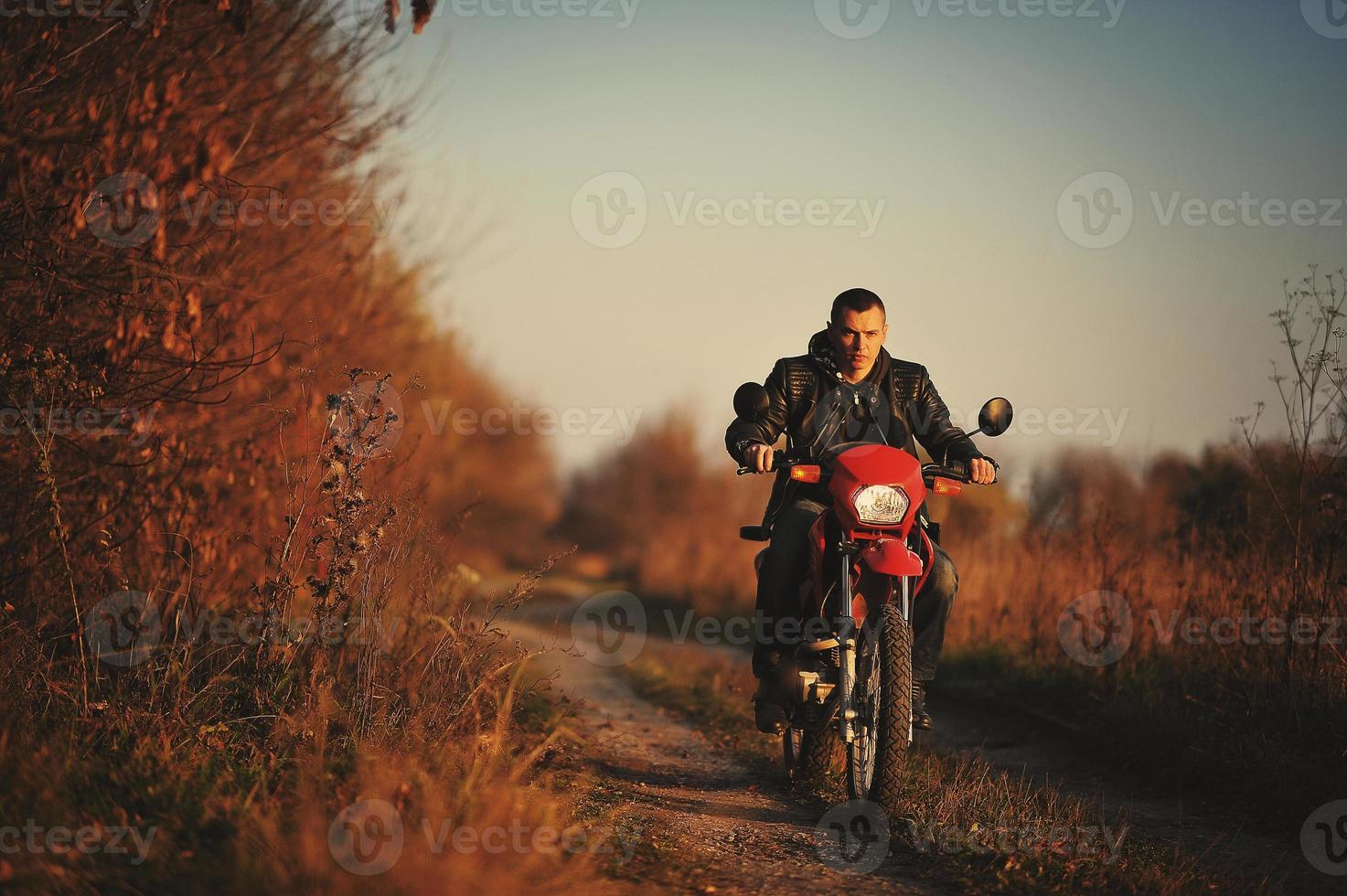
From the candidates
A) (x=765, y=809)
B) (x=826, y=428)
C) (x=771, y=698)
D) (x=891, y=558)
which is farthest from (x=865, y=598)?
(x=765, y=809)

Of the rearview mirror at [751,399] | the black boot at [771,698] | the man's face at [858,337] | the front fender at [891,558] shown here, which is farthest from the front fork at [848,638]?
the man's face at [858,337]

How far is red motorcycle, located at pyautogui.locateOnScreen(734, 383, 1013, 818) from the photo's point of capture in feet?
14.4

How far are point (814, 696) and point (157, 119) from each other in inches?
180

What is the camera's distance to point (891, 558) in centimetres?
441

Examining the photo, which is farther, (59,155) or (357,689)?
(59,155)

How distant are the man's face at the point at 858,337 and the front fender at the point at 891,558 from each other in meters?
1.19

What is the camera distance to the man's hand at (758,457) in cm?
489

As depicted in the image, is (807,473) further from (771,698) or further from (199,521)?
(199,521)

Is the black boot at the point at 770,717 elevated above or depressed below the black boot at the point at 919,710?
below

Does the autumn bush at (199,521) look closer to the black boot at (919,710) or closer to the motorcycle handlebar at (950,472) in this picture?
the black boot at (919,710)

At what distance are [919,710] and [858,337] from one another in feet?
6.20

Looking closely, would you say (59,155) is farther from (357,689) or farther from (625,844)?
(625,844)

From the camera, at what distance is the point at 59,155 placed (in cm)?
562

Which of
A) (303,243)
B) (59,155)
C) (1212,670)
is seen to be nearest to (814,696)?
(1212,670)
